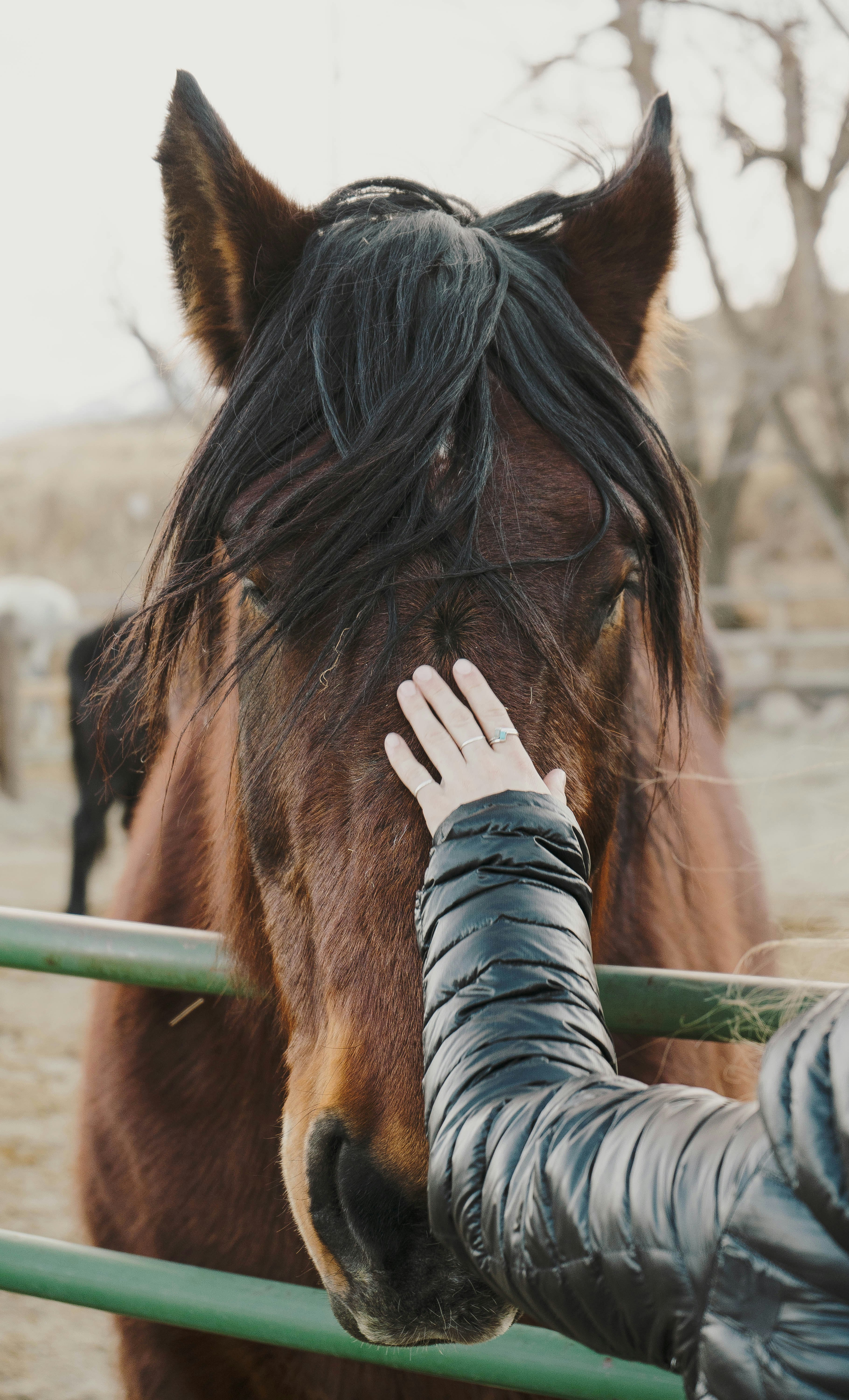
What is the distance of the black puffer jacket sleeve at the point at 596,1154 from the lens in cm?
63

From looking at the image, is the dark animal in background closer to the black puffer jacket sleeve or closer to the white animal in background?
the black puffer jacket sleeve

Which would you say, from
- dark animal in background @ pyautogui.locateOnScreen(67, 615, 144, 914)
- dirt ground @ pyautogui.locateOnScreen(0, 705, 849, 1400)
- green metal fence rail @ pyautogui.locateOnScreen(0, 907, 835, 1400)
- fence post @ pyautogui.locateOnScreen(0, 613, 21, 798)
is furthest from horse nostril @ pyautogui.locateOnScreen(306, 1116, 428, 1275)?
fence post @ pyautogui.locateOnScreen(0, 613, 21, 798)

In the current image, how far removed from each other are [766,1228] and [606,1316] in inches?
7.3

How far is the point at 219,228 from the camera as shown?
1.70 metres

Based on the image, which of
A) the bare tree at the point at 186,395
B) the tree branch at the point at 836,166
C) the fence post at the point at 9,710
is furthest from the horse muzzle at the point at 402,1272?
the tree branch at the point at 836,166

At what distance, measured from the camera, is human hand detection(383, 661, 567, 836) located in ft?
3.61

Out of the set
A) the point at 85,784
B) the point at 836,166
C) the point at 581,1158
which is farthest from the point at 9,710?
the point at 836,166

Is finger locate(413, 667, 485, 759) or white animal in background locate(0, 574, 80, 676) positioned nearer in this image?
finger locate(413, 667, 485, 759)

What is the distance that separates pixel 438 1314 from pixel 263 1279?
0.62m

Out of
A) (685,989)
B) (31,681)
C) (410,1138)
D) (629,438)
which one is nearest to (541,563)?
(629,438)

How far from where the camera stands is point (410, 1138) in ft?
3.46

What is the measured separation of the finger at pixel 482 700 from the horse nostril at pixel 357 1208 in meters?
0.48

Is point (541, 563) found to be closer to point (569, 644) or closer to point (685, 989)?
point (569, 644)

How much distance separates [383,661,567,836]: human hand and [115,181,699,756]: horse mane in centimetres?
10
